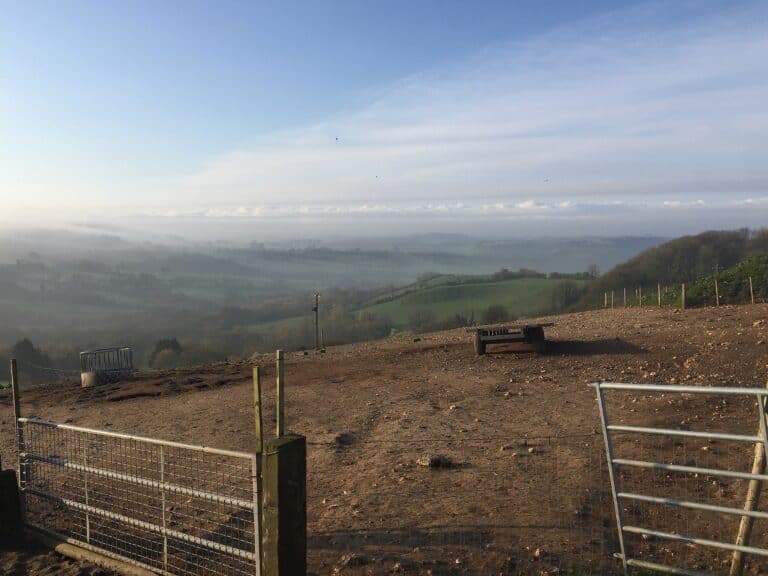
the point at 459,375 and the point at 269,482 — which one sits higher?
the point at 269,482

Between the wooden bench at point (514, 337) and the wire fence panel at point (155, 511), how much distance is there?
25.9 ft

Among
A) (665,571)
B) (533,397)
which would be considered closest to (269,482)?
(665,571)

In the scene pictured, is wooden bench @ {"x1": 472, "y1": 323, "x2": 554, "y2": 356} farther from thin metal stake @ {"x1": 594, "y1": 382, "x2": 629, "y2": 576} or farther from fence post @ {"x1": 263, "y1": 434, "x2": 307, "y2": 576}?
fence post @ {"x1": 263, "y1": 434, "x2": 307, "y2": 576}

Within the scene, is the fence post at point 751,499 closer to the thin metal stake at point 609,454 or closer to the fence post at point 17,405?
the thin metal stake at point 609,454

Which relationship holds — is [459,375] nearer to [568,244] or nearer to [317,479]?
[317,479]

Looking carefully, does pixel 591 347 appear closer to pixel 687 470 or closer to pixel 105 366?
pixel 687 470

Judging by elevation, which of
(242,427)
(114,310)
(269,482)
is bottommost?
(114,310)

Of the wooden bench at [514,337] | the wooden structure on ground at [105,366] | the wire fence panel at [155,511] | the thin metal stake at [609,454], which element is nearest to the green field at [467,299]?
the wooden bench at [514,337]

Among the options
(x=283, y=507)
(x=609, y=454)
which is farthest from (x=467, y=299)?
(x=283, y=507)

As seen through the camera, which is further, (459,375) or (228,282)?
(228,282)

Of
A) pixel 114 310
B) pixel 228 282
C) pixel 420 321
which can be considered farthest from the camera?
pixel 228 282

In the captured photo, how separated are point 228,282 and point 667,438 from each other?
376 ft

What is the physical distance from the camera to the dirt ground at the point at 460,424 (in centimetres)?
556

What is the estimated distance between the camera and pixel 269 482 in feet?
14.5
